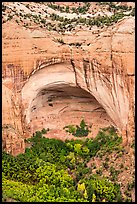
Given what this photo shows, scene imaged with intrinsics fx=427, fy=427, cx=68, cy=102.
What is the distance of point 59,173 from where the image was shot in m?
28.2

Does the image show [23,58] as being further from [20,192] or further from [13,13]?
[20,192]

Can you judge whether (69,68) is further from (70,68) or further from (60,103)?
(60,103)

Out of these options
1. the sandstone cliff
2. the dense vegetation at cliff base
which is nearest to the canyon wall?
the sandstone cliff

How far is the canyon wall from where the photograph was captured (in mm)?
29406

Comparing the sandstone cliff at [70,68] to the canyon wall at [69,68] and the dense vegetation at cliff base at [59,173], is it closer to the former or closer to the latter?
the canyon wall at [69,68]

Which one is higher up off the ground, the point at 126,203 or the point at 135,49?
the point at 135,49

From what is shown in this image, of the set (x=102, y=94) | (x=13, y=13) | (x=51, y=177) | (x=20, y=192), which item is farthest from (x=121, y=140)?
(x=13, y=13)

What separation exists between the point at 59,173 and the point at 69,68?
785 centimetres

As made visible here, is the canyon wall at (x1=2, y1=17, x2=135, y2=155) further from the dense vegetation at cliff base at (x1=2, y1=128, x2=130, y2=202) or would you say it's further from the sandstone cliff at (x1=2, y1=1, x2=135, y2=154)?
the dense vegetation at cliff base at (x1=2, y1=128, x2=130, y2=202)

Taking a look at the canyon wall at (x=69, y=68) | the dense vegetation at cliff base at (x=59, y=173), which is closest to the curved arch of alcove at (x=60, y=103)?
the canyon wall at (x=69, y=68)

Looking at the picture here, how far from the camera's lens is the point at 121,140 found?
3048cm

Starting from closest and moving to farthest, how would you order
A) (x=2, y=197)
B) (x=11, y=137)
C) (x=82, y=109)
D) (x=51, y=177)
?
(x=2, y=197) < (x=51, y=177) < (x=11, y=137) < (x=82, y=109)

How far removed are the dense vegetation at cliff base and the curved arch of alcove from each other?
112 centimetres

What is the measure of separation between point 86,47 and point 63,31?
2.14 m
